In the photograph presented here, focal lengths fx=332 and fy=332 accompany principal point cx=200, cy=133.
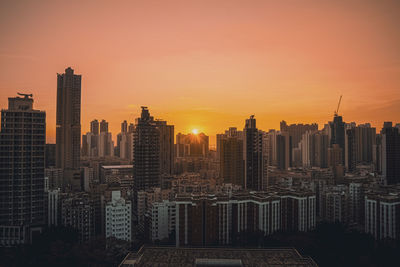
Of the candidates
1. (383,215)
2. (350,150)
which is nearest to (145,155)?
(383,215)

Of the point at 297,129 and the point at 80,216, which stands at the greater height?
the point at 297,129

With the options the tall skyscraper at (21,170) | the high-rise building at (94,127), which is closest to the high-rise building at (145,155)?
the tall skyscraper at (21,170)

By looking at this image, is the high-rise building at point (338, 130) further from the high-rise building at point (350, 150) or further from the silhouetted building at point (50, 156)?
the silhouetted building at point (50, 156)

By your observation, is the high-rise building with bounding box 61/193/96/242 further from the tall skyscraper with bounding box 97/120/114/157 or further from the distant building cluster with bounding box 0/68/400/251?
the tall skyscraper with bounding box 97/120/114/157

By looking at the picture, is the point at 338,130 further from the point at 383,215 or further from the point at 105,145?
the point at 105,145

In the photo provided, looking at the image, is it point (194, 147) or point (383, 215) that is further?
point (194, 147)
